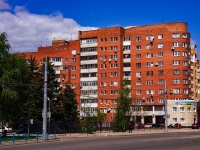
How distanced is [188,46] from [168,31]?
259 inches

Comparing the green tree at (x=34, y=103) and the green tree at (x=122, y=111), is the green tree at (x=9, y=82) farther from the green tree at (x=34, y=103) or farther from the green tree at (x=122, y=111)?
the green tree at (x=122, y=111)

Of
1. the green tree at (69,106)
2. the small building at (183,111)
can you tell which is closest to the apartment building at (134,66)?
the small building at (183,111)

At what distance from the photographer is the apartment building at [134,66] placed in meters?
99.3

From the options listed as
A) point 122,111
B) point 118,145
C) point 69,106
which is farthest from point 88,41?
point 118,145

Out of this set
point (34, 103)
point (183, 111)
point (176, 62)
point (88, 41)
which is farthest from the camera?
point (88, 41)

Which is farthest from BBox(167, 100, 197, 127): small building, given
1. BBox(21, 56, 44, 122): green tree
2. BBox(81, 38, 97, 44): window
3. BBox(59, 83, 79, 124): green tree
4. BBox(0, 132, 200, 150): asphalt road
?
BBox(0, 132, 200, 150): asphalt road

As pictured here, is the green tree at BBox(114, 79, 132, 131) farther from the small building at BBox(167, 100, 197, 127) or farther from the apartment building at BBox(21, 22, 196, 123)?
the small building at BBox(167, 100, 197, 127)

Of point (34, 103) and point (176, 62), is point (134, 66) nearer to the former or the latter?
point (176, 62)

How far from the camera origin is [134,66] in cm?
10381

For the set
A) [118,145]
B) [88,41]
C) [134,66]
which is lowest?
[118,145]

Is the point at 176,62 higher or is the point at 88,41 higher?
the point at 88,41

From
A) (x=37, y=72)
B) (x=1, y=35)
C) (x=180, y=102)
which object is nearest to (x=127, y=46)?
(x=180, y=102)

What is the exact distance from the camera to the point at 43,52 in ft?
382

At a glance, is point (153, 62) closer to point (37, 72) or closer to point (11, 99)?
point (37, 72)
